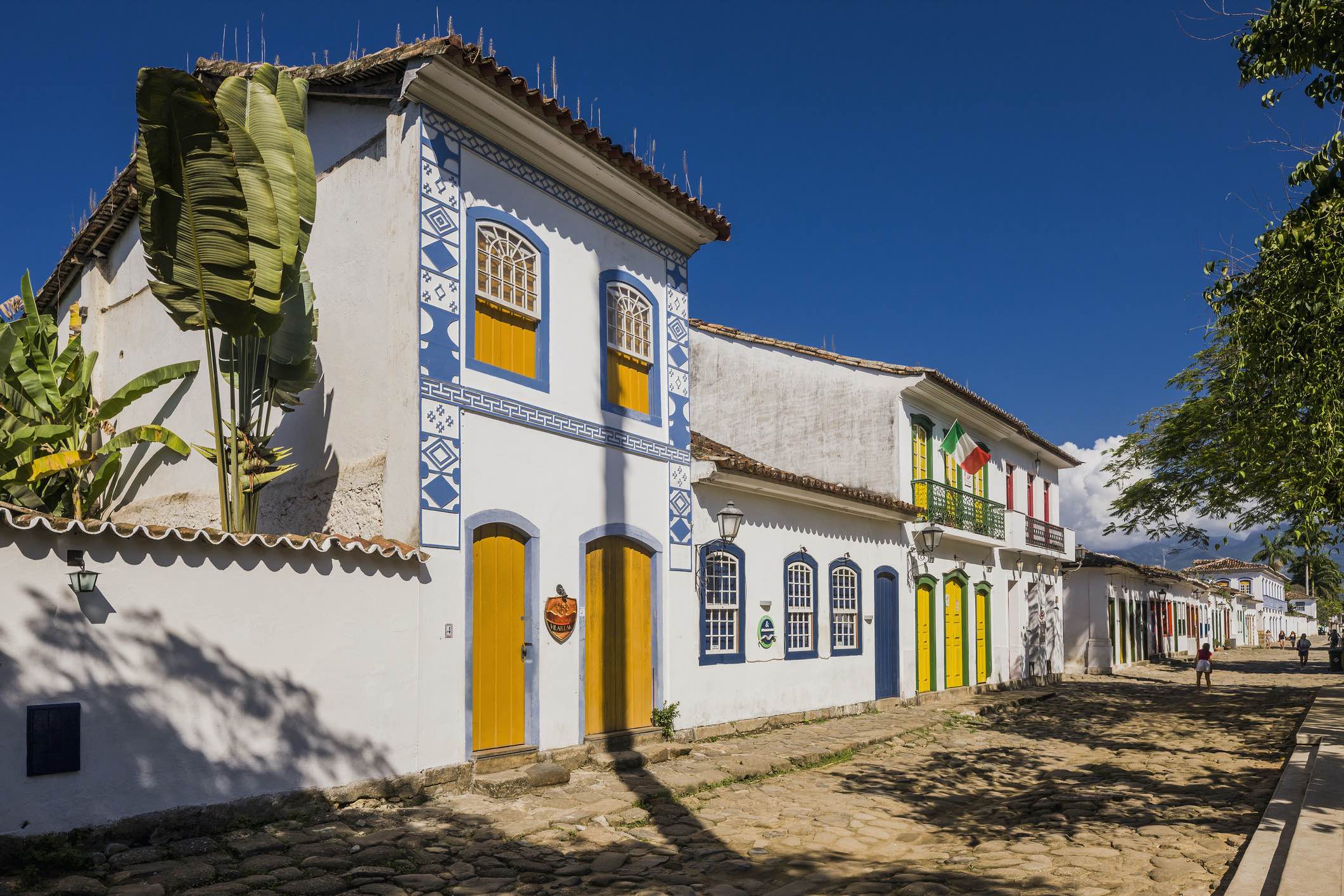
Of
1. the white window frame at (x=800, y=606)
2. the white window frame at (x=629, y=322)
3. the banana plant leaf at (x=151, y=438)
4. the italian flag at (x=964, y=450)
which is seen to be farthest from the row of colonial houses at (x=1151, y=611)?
the banana plant leaf at (x=151, y=438)

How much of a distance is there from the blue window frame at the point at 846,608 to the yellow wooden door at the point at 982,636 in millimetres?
5757

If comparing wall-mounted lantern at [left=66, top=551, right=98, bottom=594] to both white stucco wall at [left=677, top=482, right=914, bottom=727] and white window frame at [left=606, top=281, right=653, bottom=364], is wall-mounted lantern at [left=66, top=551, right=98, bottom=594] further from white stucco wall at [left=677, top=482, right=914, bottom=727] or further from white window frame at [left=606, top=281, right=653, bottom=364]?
white stucco wall at [left=677, top=482, right=914, bottom=727]

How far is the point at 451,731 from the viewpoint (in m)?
8.15

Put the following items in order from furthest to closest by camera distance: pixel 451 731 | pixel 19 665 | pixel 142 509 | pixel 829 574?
pixel 829 574 < pixel 142 509 < pixel 451 731 < pixel 19 665

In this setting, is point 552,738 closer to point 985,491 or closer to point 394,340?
point 394,340

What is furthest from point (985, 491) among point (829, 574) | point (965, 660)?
point (829, 574)

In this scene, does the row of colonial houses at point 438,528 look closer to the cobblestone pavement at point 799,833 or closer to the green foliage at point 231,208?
the cobblestone pavement at point 799,833

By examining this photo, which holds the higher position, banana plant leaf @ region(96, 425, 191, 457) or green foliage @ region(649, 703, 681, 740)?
banana plant leaf @ region(96, 425, 191, 457)

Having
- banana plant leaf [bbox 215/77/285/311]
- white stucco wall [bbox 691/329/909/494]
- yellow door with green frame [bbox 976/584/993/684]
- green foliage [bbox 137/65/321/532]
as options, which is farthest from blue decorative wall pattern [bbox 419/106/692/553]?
yellow door with green frame [bbox 976/584/993/684]

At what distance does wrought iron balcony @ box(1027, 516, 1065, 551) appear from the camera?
23.7 meters

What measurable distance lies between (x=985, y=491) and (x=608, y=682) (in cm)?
1378

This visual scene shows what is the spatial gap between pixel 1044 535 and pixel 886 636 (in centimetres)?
1041

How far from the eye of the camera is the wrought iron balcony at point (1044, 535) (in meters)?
23.7

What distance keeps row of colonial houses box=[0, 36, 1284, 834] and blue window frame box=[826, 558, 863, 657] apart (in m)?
0.09
